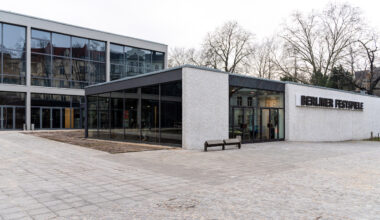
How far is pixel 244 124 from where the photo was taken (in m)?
16.5

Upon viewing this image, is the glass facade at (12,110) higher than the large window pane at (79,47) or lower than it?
lower

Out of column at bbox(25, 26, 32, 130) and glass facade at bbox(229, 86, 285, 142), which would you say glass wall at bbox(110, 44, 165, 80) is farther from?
glass facade at bbox(229, 86, 285, 142)

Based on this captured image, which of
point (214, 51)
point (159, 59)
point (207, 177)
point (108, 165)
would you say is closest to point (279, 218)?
point (207, 177)

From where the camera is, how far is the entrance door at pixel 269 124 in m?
17.7

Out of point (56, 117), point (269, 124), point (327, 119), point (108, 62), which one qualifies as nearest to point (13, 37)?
point (56, 117)

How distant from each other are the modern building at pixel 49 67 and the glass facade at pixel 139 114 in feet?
41.4

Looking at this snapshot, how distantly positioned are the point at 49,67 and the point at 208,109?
23743 mm

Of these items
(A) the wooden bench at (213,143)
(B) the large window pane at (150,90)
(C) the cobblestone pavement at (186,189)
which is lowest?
(C) the cobblestone pavement at (186,189)

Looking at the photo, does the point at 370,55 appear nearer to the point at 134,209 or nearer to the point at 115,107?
the point at 115,107

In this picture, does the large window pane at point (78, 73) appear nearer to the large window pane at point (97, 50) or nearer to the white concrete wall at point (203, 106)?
the large window pane at point (97, 50)

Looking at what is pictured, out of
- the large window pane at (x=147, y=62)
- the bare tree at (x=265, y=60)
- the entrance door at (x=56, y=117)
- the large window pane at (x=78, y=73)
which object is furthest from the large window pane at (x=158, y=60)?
the entrance door at (x=56, y=117)

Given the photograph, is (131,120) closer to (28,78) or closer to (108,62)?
(28,78)

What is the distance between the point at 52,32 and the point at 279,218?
3322 cm

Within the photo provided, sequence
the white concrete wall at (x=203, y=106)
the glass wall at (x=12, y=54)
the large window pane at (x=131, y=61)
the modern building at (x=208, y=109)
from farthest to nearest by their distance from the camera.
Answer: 1. the large window pane at (x=131, y=61)
2. the glass wall at (x=12, y=54)
3. the modern building at (x=208, y=109)
4. the white concrete wall at (x=203, y=106)
